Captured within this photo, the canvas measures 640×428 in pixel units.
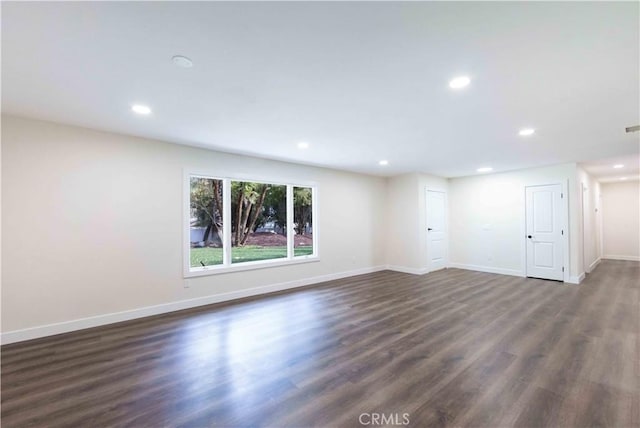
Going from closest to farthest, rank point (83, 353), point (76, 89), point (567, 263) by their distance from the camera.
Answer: point (76, 89), point (83, 353), point (567, 263)

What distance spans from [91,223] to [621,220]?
43.0 feet

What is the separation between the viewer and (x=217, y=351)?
275cm

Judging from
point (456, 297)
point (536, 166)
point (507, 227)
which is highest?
point (536, 166)

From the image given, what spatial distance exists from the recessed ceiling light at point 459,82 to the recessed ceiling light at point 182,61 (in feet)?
6.98

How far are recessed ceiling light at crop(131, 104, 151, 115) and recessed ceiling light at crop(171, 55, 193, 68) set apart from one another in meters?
1.07

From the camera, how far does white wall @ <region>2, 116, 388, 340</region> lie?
120 inches

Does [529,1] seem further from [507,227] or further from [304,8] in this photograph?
[507,227]

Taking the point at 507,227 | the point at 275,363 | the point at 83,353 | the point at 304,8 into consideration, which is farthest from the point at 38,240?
the point at 507,227

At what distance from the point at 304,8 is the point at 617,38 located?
2036 mm

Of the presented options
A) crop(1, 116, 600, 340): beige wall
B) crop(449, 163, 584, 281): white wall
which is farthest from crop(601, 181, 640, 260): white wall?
crop(1, 116, 600, 340): beige wall

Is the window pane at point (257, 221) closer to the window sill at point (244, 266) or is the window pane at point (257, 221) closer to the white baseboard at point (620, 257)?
the window sill at point (244, 266)

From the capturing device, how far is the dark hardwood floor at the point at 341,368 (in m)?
1.86

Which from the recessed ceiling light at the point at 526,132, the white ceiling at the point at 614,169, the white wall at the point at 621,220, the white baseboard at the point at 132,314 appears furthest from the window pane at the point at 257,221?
the white wall at the point at 621,220

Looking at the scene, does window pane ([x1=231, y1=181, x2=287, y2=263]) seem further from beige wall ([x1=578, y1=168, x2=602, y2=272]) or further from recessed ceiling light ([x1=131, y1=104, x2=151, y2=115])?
beige wall ([x1=578, y1=168, x2=602, y2=272])
